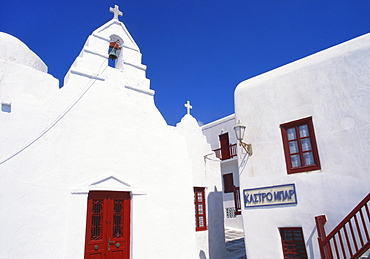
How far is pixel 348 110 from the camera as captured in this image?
6.39m

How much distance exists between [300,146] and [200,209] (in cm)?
436

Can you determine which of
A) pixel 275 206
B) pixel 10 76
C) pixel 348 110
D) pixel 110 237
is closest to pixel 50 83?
pixel 10 76

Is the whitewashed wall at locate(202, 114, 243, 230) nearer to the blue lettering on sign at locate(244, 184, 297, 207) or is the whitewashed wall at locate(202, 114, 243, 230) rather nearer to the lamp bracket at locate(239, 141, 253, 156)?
the blue lettering on sign at locate(244, 184, 297, 207)

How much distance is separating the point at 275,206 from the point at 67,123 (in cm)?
558

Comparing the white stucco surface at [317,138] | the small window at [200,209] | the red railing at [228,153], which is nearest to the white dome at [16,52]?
the white stucco surface at [317,138]

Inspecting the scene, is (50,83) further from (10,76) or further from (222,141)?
(222,141)

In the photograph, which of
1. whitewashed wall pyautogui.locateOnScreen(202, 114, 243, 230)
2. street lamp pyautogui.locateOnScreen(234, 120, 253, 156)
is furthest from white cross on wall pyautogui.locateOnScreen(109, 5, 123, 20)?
whitewashed wall pyautogui.locateOnScreen(202, 114, 243, 230)

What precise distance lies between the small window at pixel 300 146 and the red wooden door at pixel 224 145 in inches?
451

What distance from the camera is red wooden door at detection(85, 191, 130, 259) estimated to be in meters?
6.28

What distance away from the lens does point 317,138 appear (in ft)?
22.0

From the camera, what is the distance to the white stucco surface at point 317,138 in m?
6.16

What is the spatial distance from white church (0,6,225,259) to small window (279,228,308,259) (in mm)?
2565

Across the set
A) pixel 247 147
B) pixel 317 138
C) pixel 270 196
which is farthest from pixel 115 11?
pixel 270 196

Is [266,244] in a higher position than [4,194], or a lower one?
lower
